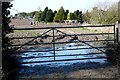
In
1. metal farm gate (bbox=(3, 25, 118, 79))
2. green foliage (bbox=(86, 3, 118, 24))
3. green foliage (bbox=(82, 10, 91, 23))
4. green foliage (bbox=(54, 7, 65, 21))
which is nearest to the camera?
metal farm gate (bbox=(3, 25, 118, 79))

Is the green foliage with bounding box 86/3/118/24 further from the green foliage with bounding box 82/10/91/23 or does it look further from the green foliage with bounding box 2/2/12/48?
the green foliage with bounding box 2/2/12/48

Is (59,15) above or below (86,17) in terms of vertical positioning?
above

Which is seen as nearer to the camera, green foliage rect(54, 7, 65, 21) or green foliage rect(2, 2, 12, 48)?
green foliage rect(2, 2, 12, 48)

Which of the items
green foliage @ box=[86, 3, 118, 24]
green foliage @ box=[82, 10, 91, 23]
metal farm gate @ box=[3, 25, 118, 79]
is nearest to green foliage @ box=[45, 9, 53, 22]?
green foliage @ box=[82, 10, 91, 23]

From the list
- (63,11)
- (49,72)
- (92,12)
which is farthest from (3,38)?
(63,11)

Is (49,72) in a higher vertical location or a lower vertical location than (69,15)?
lower

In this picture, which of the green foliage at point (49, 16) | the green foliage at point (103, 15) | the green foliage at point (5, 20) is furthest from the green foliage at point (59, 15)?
the green foliage at point (5, 20)

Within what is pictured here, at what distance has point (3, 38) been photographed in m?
6.71

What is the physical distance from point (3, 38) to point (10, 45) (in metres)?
0.41

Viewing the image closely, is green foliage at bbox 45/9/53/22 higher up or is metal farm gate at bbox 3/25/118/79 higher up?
green foliage at bbox 45/9/53/22

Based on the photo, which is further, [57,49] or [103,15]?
[103,15]

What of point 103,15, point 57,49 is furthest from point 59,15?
point 57,49

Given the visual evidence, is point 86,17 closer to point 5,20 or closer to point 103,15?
point 103,15

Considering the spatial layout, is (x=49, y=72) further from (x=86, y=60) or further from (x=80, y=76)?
(x=86, y=60)
